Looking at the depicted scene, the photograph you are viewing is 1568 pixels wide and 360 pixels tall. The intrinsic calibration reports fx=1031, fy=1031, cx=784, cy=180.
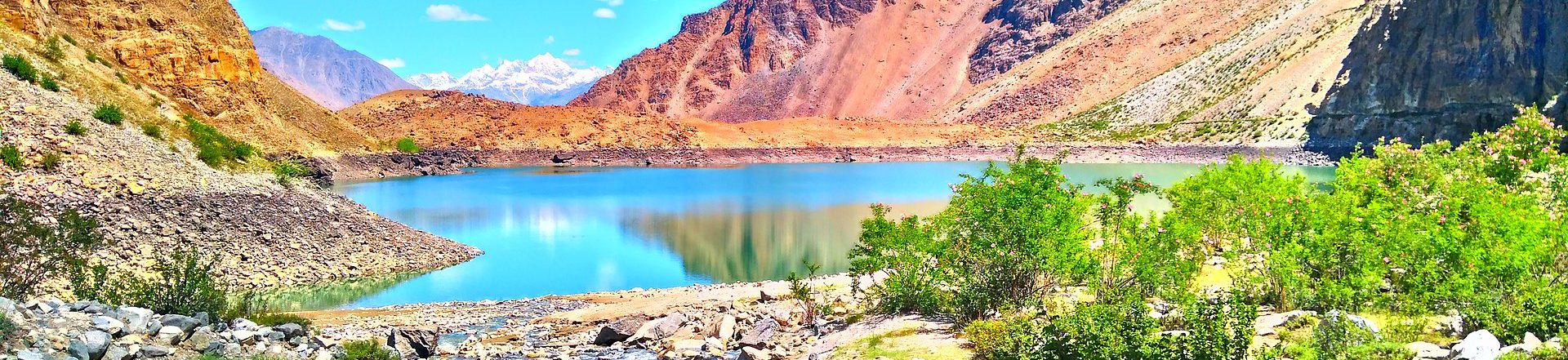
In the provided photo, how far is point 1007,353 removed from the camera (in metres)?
10.8

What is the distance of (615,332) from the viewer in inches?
611

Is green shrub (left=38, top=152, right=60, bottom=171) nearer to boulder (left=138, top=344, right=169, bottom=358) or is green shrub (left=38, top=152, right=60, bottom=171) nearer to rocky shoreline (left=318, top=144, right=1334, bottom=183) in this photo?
boulder (left=138, top=344, right=169, bottom=358)

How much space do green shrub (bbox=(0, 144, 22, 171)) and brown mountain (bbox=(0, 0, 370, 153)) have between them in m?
19.7

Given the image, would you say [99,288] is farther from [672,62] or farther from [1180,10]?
[672,62]

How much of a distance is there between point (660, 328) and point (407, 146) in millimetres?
70928

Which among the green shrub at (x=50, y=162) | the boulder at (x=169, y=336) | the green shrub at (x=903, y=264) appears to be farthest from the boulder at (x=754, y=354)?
the green shrub at (x=50, y=162)

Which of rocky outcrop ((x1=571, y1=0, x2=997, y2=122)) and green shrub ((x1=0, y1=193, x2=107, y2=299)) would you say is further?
rocky outcrop ((x1=571, y1=0, x2=997, y2=122))

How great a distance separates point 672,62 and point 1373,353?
624 ft

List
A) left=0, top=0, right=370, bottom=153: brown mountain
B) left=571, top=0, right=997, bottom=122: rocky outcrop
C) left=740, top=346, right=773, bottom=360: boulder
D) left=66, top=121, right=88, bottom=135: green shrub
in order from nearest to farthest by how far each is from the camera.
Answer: left=740, top=346, right=773, bottom=360: boulder < left=66, top=121, right=88, bottom=135: green shrub < left=0, top=0, right=370, bottom=153: brown mountain < left=571, top=0, right=997, bottom=122: rocky outcrop

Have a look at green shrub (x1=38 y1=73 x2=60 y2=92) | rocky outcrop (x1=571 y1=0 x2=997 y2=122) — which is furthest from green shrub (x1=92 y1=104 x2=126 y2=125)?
rocky outcrop (x1=571 y1=0 x2=997 y2=122)

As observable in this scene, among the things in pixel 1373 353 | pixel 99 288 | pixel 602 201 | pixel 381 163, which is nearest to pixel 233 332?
pixel 99 288

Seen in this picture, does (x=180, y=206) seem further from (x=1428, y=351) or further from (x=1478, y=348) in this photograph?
(x=1478, y=348)

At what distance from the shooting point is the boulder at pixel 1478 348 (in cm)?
859

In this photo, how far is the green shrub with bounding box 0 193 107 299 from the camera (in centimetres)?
1365
